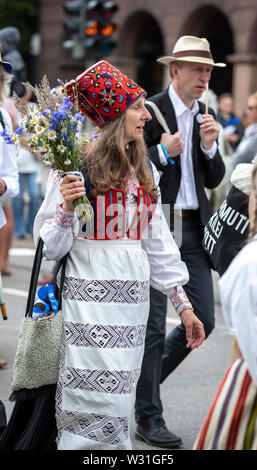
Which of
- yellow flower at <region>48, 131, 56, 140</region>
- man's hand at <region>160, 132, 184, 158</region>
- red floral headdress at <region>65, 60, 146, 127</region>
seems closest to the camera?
yellow flower at <region>48, 131, 56, 140</region>

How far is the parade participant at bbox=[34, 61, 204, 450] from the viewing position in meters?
→ 3.73

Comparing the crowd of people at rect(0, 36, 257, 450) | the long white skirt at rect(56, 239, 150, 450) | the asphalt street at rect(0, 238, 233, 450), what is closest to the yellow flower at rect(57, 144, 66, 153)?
the crowd of people at rect(0, 36, 257, 450)

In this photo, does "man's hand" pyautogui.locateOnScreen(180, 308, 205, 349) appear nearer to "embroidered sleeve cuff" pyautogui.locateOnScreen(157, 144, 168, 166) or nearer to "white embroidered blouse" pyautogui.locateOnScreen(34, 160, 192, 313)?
"white embroidered blouse" pyautogui.locateOnScreen(34, 160, 192, 313)

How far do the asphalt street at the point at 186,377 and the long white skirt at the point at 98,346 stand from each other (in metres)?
1.25

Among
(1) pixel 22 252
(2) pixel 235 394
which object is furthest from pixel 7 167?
(1) pixel 22 252

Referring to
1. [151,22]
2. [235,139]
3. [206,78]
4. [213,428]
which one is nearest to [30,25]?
[151,22]

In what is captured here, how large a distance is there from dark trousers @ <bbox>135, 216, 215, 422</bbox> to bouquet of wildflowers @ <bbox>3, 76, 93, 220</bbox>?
1.44 m

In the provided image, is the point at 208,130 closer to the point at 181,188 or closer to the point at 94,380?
the point at 181,188

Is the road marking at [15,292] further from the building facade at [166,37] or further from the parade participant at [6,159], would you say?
the building facade at [166,37]

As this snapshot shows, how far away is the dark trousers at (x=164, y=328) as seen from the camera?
5.04 m

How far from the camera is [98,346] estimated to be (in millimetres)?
3732

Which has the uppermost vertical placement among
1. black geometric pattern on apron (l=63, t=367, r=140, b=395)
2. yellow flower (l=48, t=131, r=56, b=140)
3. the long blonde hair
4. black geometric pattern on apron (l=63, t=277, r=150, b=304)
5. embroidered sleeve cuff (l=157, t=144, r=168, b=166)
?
yellow flower (l=48, t=131, r=56, b=140)

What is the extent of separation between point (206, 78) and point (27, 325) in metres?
2.23

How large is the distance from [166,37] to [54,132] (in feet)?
65.7
